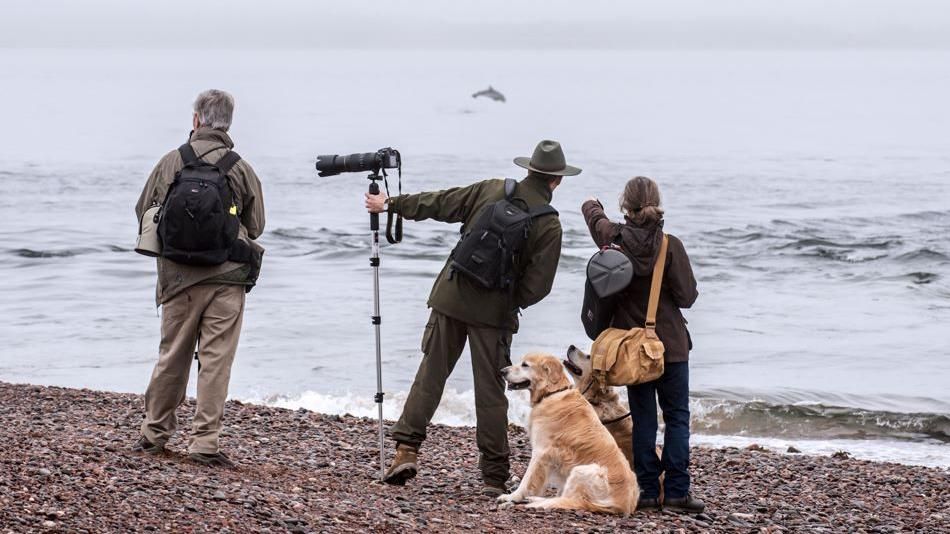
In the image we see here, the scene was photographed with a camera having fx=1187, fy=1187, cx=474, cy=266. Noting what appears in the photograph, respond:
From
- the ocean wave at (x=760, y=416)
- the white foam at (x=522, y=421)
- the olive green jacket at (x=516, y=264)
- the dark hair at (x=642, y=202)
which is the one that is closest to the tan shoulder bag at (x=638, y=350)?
the dark hair at (x=642, y=202)

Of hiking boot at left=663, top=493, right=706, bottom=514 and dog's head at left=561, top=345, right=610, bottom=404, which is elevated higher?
dog's head at left=561, top=345, right=610, bottom=404

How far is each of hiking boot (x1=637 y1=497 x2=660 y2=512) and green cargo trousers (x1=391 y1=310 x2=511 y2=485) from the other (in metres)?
0.84

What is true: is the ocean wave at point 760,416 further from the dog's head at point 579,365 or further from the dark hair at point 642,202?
the dark hair at point 642,202

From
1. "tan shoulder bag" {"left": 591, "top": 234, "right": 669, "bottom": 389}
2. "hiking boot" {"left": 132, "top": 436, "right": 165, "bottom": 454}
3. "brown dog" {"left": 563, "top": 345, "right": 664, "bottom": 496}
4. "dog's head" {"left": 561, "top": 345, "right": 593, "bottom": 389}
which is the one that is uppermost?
"tan shoulder bag" {"left": 591, "top": 234, "right": 669, "bottom": 389}

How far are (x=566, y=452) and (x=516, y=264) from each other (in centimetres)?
111

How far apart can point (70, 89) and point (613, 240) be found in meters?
142

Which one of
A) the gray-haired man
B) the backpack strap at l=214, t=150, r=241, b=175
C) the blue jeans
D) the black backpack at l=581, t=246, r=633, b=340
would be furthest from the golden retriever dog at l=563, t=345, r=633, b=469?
the backpack strap at l=214, t=150, r=241, b=175

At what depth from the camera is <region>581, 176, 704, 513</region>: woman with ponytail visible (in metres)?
6.58

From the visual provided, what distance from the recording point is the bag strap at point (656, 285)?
655 cm

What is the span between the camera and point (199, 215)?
6.58 m

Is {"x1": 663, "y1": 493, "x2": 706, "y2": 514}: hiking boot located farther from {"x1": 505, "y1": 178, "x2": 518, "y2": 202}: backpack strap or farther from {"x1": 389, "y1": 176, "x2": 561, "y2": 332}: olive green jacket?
{"x1": 505, "y1": 178, "x2": 518, "y2": 202}: backpack strap

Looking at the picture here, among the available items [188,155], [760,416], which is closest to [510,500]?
[188,155]

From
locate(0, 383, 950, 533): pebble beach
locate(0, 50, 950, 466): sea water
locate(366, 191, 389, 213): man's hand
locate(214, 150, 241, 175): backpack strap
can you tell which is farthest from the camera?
locate(0, 50, 950, 466): sea water

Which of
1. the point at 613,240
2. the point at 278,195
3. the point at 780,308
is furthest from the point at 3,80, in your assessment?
the point at 613,240
